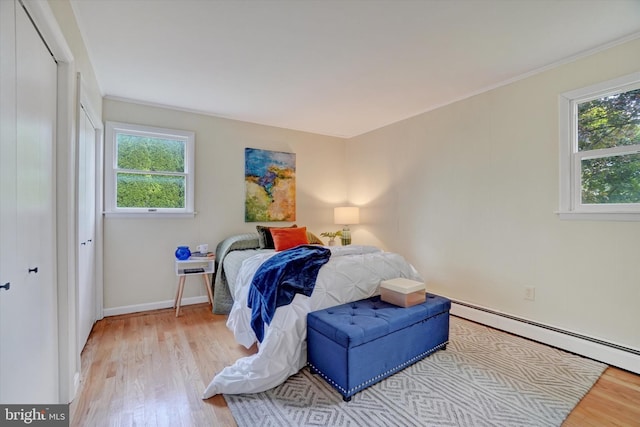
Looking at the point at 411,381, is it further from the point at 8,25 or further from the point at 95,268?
the point at 95,268

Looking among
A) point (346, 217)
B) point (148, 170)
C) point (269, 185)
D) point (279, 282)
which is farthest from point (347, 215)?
point (148, 170)

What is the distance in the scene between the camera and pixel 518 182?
278cm

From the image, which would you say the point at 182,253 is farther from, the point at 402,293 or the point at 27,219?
the point at 402,293

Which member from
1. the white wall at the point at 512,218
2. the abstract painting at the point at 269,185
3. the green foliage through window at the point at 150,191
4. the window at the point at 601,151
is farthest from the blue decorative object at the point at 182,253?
the window at the point at 601,151

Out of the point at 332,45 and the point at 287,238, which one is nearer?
the point at 332,45

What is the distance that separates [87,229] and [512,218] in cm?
392

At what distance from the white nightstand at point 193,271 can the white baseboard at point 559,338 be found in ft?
9.39

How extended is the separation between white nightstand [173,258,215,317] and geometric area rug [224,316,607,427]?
176cm

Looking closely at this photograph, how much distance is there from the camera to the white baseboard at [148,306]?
3.21 metres

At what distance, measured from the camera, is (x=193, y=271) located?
10.9 ft

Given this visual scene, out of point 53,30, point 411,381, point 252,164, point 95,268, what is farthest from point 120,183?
point 411,381

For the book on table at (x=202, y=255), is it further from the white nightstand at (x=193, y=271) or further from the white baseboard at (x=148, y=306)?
the white baseboard at (x=148, y=306)

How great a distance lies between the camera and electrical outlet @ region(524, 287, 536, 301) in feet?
8.77

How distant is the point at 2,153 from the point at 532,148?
11.6 feet
